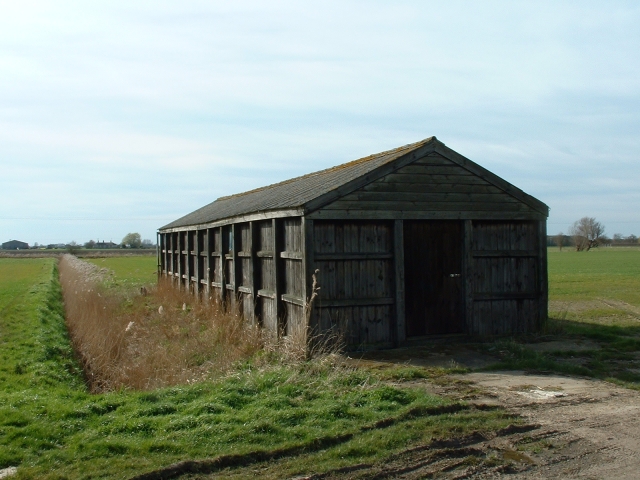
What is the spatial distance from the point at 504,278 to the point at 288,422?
23.8 ft

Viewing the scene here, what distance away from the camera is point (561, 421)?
247 inches

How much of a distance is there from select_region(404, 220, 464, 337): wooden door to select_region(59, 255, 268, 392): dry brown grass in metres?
3.02

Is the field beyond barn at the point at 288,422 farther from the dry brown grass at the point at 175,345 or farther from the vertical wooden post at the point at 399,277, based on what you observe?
the vertical wooden post at the point at 399,277

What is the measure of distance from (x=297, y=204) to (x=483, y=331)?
4499mm

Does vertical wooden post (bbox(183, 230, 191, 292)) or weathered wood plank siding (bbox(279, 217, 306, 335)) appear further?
vertical wooden post (bbox(183, 230, 191, 292))

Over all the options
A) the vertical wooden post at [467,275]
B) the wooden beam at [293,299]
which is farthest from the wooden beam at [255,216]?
the vertical wooden post at [467,275]

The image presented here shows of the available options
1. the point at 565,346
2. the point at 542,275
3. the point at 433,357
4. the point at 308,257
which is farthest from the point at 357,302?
the point at 542,275

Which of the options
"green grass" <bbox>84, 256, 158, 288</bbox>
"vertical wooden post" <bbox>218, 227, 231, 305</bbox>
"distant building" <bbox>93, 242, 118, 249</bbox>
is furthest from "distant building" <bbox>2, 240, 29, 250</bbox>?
"vertical wooden post" <bbox>218, 227, 231, 305</bbox>

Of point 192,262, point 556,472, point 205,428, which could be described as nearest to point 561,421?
point 556,472

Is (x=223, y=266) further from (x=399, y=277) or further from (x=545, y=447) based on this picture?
(x=545, y=447)

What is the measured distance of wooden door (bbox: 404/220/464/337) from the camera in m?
11.6

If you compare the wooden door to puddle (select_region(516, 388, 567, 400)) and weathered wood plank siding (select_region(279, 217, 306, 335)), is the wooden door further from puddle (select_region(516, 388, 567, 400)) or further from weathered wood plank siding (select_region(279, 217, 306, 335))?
puddle (select_region(516, 388, 567, 400))

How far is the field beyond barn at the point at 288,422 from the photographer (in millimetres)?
5184

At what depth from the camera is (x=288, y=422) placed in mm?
6086
